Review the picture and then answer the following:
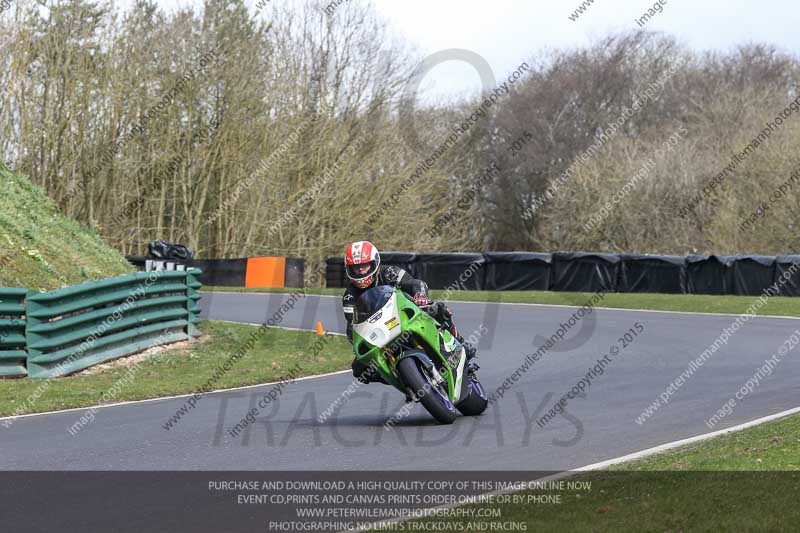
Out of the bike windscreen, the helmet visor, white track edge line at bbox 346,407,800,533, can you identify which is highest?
the helmet visor

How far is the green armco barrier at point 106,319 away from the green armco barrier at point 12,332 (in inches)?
4.4

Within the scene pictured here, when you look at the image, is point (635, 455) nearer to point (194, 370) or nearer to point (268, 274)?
point (194, 370)

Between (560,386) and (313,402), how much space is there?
9.86 ft

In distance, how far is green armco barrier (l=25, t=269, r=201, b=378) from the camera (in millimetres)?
15422

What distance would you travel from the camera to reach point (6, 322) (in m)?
15.1

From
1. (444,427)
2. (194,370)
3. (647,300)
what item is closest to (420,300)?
(444,427)

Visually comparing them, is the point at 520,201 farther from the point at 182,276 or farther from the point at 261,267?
the point at 182,276

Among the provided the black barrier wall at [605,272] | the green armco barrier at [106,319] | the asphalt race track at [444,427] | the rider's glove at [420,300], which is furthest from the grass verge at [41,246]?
the black barrier wall at [605,272]

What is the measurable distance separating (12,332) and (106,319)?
1704 mm

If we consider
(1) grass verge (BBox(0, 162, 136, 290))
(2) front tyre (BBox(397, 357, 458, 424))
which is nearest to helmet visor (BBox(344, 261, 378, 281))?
(2) front tyre (BBox(397, 357, 458, 424))

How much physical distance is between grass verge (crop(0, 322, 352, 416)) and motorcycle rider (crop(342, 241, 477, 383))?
4.50 m
